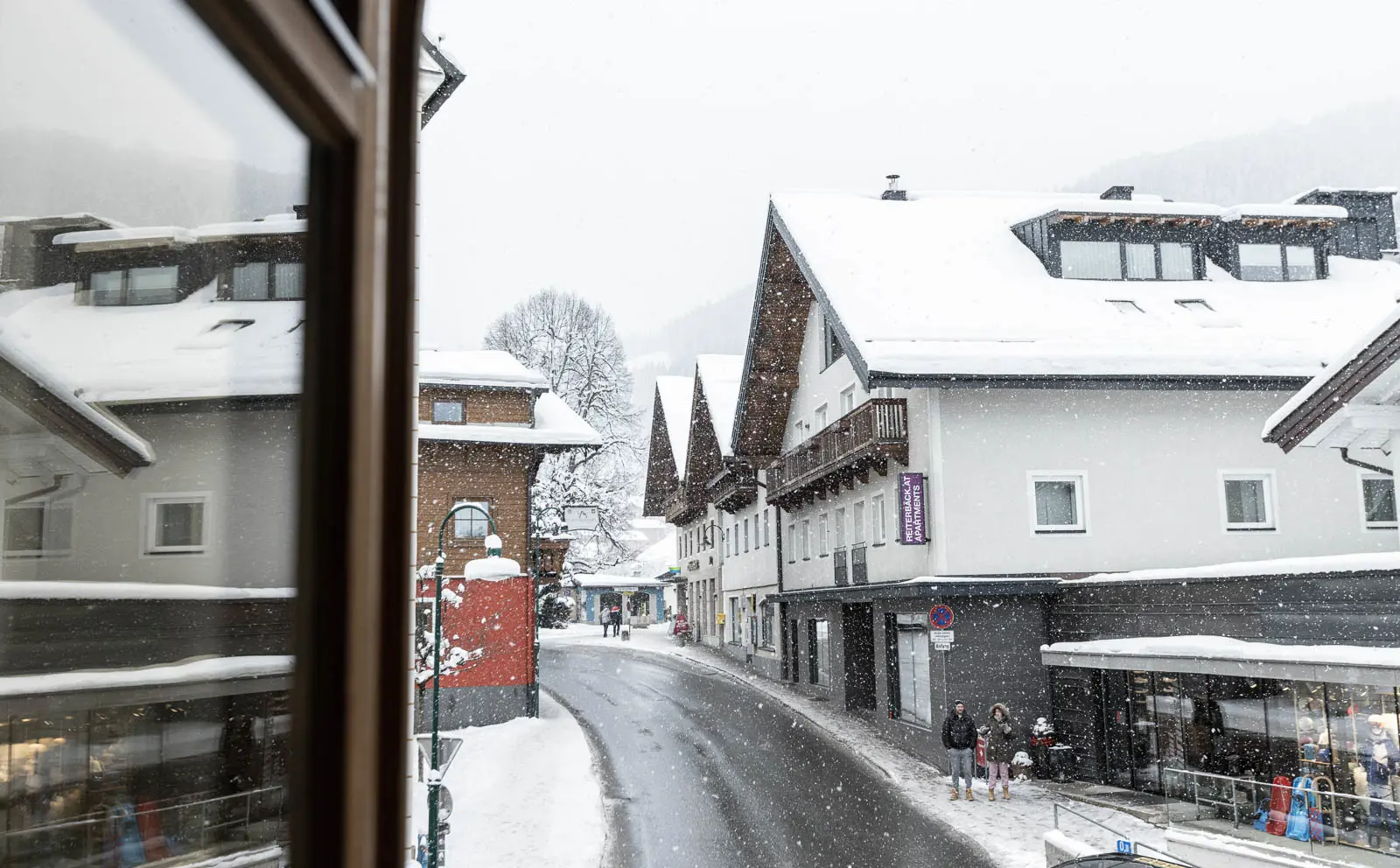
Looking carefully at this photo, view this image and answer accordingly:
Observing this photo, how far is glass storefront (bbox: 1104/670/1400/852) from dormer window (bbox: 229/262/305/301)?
13.0 m

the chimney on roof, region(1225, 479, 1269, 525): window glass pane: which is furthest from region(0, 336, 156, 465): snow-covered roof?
the chimney on roof

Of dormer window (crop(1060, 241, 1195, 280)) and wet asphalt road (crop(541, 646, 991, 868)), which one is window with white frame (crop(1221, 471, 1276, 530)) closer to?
dormer window (crop(1060, 241, 1195, 280))

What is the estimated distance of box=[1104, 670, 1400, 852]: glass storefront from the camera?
12.0 m

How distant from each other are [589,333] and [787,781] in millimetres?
26922

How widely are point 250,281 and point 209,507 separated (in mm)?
397

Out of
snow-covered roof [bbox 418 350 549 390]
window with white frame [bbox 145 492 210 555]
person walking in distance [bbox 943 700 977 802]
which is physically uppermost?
snow-covered roof [bbox 418 350 549 390]

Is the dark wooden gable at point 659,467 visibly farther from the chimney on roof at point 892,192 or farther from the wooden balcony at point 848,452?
the chimney on roof at point 892,192

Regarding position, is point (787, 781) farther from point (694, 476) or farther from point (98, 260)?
point (694, 476)

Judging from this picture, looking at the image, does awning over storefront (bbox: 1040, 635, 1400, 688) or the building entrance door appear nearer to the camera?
awning over storefront (bbox: 1040, 635, 1400, 688)

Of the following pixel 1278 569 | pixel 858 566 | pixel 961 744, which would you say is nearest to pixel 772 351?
pixel 858 566

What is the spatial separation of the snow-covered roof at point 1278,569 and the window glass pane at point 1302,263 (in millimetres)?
11281

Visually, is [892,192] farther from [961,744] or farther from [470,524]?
[961,744]

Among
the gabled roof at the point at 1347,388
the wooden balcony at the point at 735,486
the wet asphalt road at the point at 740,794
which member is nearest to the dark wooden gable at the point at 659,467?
the wooden balcony at the point at 735,486

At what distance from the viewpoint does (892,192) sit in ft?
99.6
